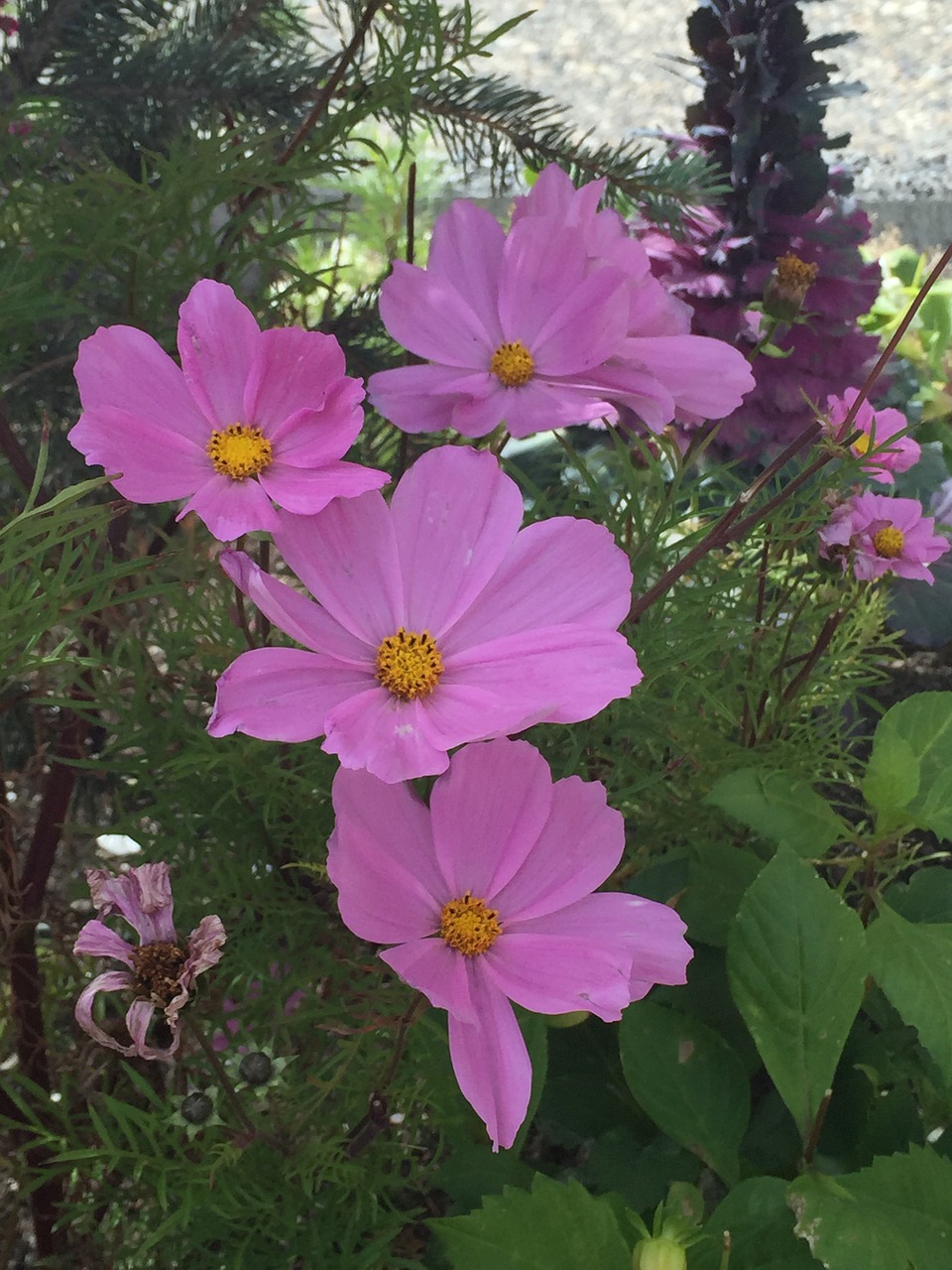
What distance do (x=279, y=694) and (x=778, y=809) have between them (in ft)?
0.74

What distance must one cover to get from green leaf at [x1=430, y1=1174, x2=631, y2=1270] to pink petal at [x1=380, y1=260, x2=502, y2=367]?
0.83 feet

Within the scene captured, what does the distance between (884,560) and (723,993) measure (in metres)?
0.19

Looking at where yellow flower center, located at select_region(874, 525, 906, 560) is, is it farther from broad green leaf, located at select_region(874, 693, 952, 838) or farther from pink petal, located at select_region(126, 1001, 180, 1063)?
pink petal, located at select_region(126, 1001, 180, 1063)

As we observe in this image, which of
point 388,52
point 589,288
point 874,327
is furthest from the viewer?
point 874,327

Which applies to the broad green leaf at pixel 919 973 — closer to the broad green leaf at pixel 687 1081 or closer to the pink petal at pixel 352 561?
the broad green leaf at pixel 687 1081

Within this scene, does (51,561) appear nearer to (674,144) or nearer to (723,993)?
(723,993)

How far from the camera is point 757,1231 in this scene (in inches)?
14.6

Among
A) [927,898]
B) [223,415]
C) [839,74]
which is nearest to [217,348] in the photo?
[223,415]

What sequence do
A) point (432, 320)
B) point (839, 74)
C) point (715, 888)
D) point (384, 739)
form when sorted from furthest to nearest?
1. point (839, 74)
2. point (715, 888)
3. point (432, 320)
4. point (384, 739)

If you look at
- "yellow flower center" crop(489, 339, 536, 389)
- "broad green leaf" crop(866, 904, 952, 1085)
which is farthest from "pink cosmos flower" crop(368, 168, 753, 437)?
Result: "broad green leaf" crop(866, 904, 952, 1085)

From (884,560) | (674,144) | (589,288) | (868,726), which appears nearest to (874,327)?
(674,144)

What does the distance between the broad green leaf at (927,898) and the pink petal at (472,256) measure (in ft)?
0.95

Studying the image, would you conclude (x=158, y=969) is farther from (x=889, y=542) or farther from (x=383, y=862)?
(x=889, y=542)

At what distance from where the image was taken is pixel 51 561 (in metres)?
0.41
